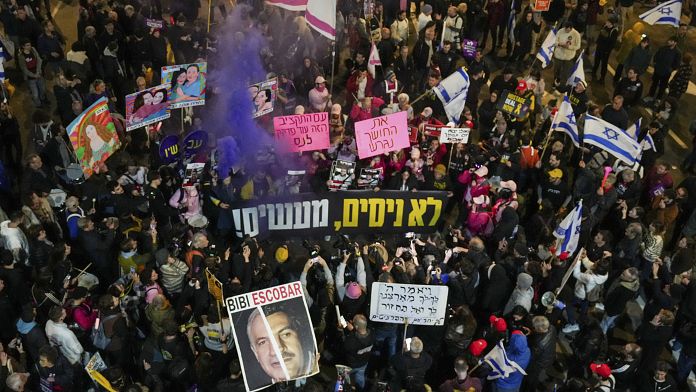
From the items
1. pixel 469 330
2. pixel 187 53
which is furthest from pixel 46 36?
pixel 469 330

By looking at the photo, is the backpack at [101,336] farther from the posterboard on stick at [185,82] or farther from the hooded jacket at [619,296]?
the hooded jacket at [619,296]

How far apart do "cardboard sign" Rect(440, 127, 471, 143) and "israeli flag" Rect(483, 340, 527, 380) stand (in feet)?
14.6

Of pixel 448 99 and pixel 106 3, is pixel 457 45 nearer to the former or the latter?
pixel 448 99

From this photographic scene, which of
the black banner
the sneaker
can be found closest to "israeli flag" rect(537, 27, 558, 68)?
the black banner

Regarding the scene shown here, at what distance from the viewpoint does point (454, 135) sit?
12492 mm

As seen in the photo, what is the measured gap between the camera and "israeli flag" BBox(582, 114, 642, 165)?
12.2 meters

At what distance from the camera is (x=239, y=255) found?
9875 millimetres

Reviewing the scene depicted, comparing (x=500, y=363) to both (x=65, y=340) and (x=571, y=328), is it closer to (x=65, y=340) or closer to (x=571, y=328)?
(x=571, y=328)

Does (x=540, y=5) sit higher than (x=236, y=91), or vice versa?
(x=540, y=5)

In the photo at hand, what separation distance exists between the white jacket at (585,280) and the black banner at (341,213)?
2.62m

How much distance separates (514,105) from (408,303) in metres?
6.11

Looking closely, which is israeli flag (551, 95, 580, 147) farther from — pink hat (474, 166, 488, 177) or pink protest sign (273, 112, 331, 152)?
pink protest sign (273, 112, 331, 152)

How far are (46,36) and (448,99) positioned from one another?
27.2ft

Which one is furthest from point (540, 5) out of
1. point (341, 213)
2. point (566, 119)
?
point (341, 213)
